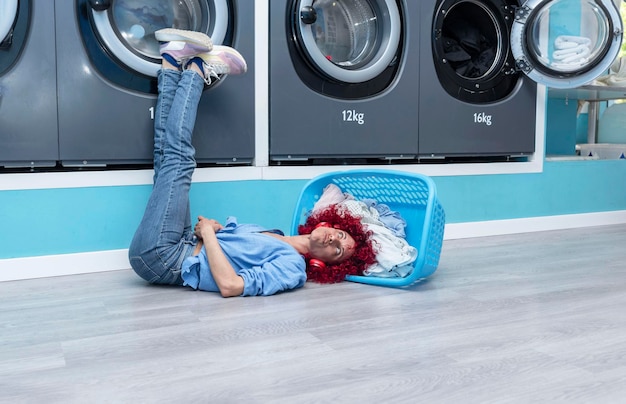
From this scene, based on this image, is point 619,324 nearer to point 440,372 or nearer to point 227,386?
point 440,372

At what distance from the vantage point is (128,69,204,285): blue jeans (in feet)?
6.47

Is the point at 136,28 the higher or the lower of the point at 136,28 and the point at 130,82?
the higher

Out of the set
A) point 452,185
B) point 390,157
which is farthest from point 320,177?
point 452,185

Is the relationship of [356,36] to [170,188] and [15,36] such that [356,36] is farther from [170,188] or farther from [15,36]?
[15,36]

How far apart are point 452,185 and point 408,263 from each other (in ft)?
3.19

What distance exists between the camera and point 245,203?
2486 millimetres

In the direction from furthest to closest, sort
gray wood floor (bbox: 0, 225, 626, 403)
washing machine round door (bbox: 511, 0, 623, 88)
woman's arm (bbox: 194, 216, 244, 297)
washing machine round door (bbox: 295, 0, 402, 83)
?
washing machine round door (bbox: 511, 0, 623, 88) < washing machine round door (bbox: 295, 0, 402, 83) < woman's arm (bbox: 194, 216, 244, 297) < gray wood floor (bbox: 0, 225, 626, 403)

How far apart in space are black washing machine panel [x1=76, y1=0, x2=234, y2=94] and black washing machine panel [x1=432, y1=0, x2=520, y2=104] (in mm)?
1150

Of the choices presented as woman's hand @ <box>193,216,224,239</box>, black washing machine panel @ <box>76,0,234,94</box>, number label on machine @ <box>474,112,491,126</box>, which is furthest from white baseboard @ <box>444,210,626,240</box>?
black washing machine panel @ <box>76,0,234,94</box>

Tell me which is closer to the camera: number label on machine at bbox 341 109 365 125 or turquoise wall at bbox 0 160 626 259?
turquoise wall at bbox 0 160 626 259

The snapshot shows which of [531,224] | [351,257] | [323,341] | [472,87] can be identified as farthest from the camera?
[531,224]

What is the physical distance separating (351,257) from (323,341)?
0.65 m

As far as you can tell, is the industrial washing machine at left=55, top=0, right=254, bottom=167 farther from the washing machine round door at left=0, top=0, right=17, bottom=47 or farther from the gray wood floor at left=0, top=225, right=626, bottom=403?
the gray wood floor at left=0, top=225, right=626, bottom=403

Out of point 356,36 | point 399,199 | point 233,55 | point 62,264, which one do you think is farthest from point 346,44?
point 62,264
